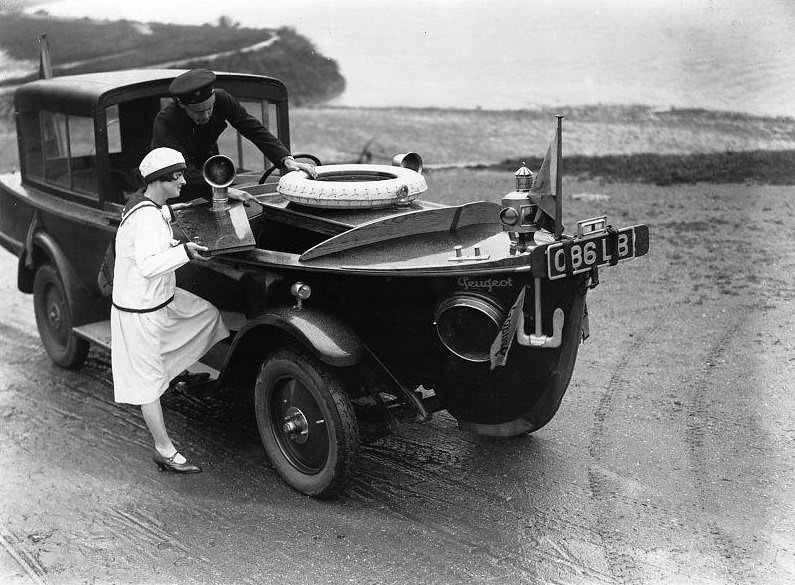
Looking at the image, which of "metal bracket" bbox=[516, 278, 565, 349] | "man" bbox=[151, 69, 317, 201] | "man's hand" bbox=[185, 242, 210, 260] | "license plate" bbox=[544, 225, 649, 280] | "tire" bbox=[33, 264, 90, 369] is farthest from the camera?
"tire" bbox=[33, 264, 90, 369]

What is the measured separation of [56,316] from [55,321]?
49 millimetres

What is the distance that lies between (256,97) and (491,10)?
7326 millimetres

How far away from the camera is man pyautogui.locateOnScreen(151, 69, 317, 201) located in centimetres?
495

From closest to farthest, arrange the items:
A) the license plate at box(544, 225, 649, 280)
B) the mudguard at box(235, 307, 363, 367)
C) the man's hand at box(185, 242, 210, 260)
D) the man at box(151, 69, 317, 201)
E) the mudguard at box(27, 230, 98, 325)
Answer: the license plate at box(544, 225, 649, 280)
the mudguard at box(235, 307, 363, 367)
the man's hand at box(185, 242, 210, 260)
the man at box(151, 69, 317, 201)
the mudguard at box(27, 230, 98, 325)

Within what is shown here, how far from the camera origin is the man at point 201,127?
16.3 feet

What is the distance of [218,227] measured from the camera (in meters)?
4.49

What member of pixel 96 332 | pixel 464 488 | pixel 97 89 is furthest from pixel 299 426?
pixel 97 89

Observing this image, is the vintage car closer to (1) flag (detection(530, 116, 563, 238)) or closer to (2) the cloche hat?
(1) flag (detection(530, 116, 563, 238))

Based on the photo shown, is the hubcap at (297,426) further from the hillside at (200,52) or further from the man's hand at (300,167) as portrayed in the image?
the hillside at (200,52)

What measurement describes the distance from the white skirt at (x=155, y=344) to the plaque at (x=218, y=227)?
415 millimetres

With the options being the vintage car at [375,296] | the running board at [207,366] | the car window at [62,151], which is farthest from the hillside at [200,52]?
the running board at [207,366]

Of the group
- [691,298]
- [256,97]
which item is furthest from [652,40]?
[256,97]

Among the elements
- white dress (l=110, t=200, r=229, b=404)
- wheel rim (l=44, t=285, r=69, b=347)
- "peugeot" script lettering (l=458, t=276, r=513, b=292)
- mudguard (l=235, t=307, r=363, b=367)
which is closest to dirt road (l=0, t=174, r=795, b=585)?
wheel rim (l=44, t=285, r=69, b=347)

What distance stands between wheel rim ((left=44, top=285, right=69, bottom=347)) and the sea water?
655cm
